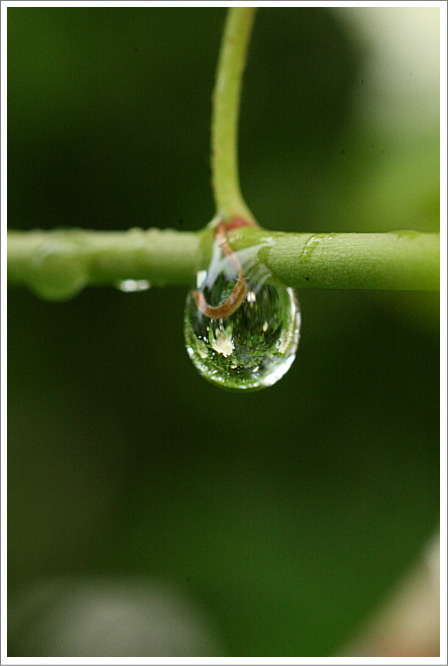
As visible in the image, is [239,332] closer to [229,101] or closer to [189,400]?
[229,101]

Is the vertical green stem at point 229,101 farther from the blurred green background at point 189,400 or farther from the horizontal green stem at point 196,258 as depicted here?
the blurred green background at point 189,400

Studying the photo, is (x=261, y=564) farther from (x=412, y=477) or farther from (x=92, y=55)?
(x=92, y=55)

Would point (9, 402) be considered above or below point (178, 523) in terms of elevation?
above

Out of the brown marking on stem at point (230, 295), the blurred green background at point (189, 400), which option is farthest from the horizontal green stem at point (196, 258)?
the blurred green background at point (189, 400)

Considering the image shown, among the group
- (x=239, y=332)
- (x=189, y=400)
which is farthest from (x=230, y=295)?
(x=189, y=400)

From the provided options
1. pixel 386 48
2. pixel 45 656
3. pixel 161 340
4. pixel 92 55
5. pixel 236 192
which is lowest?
pixel 45 656

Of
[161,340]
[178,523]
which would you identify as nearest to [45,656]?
[178,523]
